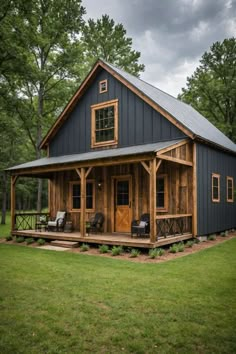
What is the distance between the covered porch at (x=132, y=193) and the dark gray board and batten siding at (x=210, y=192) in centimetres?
68

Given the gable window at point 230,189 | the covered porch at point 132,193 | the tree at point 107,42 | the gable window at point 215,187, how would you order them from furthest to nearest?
the tree at point 107,42, the gable window at point 230,189, the gable window at point 215,187, the covered porch at point 132,193

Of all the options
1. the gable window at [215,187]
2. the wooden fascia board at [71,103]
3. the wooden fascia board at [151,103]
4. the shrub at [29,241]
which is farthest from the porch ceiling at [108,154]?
the gable window at [215,187]

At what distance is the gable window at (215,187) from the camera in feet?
42.3


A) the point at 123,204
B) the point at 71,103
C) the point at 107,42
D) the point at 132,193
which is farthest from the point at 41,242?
the point at 107,42

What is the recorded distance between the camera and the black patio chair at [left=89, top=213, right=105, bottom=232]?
12.1m

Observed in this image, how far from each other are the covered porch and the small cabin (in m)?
0.03

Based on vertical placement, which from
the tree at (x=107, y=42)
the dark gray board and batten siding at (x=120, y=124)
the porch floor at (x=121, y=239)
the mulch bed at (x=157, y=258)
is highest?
the tree at (x=107, y=42)

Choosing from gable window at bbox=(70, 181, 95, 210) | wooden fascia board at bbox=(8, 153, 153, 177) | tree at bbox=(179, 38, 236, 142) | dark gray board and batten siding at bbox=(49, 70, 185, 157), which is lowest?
gable window at bbox=(70, 181, 95, 210)

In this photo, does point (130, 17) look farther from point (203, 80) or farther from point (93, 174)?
point (93, 174)

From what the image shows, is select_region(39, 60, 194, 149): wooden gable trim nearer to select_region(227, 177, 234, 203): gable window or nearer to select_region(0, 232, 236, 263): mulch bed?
select_region(0, 232, 236, 263): mulch bed

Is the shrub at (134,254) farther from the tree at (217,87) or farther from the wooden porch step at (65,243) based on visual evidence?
the tree at (217,87)

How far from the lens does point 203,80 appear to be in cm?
2569

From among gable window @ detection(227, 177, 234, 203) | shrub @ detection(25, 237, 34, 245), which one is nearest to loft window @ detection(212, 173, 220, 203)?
gable window @ detection(227, 177, 234, 203)

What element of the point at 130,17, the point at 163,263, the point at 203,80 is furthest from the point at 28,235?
the point at 203,80
